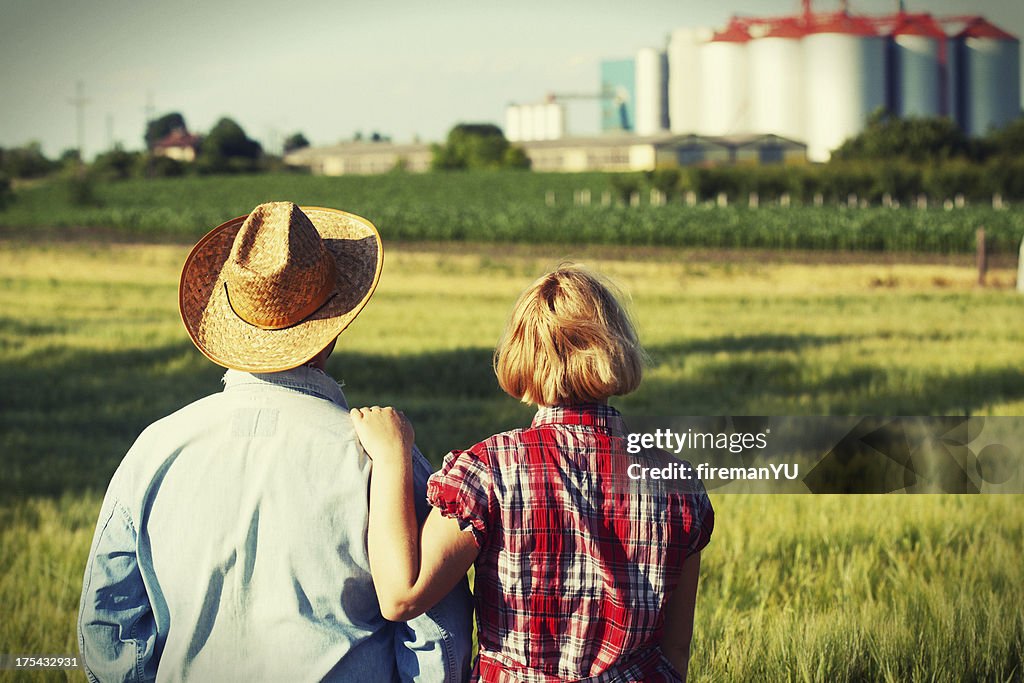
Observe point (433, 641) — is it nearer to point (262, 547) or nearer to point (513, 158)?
point (262, 547)

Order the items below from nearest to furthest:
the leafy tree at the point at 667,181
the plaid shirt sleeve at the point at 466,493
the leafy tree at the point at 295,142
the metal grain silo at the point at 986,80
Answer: the plaid shirt sleeve at the point at 466,493 → the leafy tree at the point at 667,181 → the metal grain silo at the point at 986,80 → the leafy tree at the point at 295,142

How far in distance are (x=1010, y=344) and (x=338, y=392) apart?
46.0 feet

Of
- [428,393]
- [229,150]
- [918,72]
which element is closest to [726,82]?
[918,72]

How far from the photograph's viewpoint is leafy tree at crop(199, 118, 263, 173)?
8993cm

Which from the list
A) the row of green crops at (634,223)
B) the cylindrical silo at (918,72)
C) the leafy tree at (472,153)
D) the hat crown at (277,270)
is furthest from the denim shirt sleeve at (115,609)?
the leafy tree at (472,153)

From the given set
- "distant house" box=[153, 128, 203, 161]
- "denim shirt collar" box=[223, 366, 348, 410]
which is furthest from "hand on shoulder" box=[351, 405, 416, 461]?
"distant house" box=[153, 128, 203, 161]

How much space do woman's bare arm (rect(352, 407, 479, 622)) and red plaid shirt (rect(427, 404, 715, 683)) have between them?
4 cm

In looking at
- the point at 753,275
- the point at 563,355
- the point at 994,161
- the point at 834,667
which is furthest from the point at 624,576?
the point at 994,161

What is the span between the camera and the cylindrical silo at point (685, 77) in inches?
3807

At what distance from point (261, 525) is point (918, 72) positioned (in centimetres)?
→ 9061

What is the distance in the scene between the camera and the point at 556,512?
6.72 feet

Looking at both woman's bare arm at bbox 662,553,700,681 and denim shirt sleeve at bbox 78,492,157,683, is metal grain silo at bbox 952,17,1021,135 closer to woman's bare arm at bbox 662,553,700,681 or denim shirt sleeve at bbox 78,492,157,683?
woman's bare arm at bbox 662,553,700,681

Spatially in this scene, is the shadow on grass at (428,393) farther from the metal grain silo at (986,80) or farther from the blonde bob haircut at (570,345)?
the metal grain silo at (986,80)

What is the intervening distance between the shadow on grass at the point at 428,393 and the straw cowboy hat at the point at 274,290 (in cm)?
564
